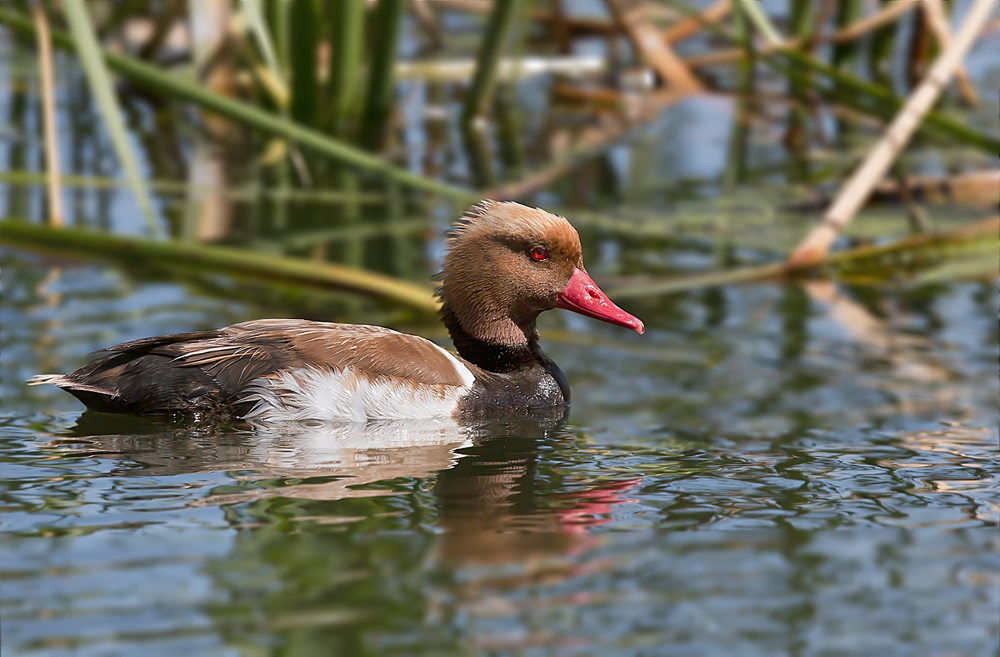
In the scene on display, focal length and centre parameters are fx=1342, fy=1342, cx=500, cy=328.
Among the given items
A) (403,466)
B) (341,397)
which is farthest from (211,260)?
(403,466)

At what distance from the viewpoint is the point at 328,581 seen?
359 cm

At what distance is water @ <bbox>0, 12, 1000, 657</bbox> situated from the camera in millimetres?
3379

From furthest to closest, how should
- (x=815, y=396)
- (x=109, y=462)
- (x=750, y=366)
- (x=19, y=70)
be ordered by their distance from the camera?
(x=19, y=70), (x=750, y=366), (x=815, y=396), (x=109, y=462)

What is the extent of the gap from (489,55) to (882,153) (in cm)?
324

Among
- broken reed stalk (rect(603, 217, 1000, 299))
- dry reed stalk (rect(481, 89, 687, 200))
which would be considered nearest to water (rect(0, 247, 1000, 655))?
broken reed stalk (rect(603, 217, 1000, 299))

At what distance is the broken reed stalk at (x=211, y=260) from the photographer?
23.3 ft

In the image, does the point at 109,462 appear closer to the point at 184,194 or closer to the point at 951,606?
the point at 951,606

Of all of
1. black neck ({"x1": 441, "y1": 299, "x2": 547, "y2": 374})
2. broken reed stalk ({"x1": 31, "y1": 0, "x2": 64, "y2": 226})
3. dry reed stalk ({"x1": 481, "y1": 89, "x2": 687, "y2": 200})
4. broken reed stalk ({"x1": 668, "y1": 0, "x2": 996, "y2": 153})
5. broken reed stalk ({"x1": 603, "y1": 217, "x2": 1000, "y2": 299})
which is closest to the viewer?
black neck ({"x1": 441, "y1": 299, "x2": 547, "y2": 374})

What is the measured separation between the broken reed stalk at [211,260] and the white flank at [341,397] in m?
1.58

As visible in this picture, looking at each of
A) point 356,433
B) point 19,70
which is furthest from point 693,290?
point 19,70

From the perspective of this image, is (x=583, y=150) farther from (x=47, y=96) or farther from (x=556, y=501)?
(x=556, y=501)

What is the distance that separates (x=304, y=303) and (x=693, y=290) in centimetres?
241

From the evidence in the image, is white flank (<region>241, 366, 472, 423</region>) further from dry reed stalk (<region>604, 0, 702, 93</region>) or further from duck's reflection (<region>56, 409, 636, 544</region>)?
dry reed stalk (<region>604, 0, 702, 93</region>)

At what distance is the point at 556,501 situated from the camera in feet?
14.5
